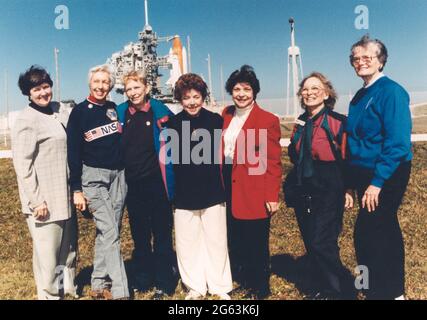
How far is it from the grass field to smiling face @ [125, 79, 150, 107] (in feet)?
6.78

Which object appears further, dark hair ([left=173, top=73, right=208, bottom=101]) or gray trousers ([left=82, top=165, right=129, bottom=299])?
gray trousers ([left=82, top=165, right=129, bottom=299])

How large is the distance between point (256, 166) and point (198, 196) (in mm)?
627

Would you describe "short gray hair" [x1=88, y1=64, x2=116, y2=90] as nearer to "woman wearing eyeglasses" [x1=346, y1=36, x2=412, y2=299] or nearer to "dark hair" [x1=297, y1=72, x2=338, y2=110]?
"dark hair" [x1=297, y1=72, x2=338, y2=110]

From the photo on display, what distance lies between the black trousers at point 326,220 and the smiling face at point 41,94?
259 centimetres

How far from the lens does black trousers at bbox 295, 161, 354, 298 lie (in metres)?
3.85

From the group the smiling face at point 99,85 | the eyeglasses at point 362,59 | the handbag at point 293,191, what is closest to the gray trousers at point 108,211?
the smiling face at point 99,85

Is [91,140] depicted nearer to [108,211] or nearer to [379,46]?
[108,211]

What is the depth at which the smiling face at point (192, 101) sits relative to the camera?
390 cm

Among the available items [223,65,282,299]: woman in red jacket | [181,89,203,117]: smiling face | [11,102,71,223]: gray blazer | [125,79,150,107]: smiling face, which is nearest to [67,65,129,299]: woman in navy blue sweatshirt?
[11,102,71,223]: gray blazer

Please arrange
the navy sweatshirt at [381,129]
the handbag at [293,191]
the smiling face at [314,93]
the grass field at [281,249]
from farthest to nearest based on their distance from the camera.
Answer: the grass field at [281,249] → the handbag at [293,191] → the smiling face at [314,93] → the navy sweatshirt at [381,129]

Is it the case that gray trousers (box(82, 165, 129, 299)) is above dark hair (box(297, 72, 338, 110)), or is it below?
below

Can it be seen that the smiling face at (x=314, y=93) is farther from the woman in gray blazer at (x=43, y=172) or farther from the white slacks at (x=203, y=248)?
the woman in gray blazer at (x=43, y=172)
